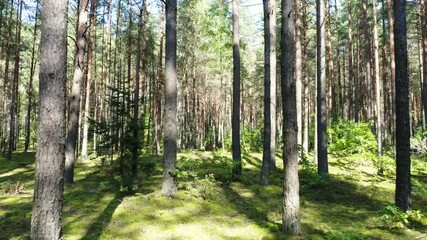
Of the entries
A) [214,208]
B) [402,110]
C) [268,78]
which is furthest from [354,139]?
[214,208]

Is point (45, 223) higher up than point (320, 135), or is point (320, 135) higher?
point (320, 135)

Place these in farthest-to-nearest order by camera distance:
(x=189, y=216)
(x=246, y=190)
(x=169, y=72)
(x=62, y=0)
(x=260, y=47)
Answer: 1. (x=260, y=47)
2. (x=246, y=190)
3. (x=169, y=72)
4. (x=189, y=216)
5. (x=62, y=0)

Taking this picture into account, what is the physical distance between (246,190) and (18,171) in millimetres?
12480

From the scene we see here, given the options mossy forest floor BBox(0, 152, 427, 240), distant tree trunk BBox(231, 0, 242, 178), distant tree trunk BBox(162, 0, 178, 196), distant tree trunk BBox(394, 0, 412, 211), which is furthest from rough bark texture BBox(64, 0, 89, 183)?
distant tree trunk BBox(394, 0, 412, 211)

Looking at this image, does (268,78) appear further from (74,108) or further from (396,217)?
(74,108)

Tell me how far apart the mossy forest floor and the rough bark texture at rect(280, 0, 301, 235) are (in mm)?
437

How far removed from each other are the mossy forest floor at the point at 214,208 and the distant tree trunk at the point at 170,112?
38cm

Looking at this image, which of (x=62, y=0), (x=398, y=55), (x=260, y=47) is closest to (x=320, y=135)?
(x=398, y=55)

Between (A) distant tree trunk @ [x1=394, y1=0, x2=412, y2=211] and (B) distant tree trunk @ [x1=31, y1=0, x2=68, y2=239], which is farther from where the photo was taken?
(A) distant tree trunk @ [x1=394, y1=0, x2=412, y2=211]

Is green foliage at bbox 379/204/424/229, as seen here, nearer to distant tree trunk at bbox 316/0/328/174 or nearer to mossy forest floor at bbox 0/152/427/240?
mossy forest floor at bbox 0/152/427/240

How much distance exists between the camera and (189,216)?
7.62m

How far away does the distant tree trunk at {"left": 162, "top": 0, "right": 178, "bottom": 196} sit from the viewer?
30.1ft

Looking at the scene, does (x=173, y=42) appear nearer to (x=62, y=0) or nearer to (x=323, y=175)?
(x=62, y=0)

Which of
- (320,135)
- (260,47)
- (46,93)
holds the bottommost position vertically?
(320,135)
